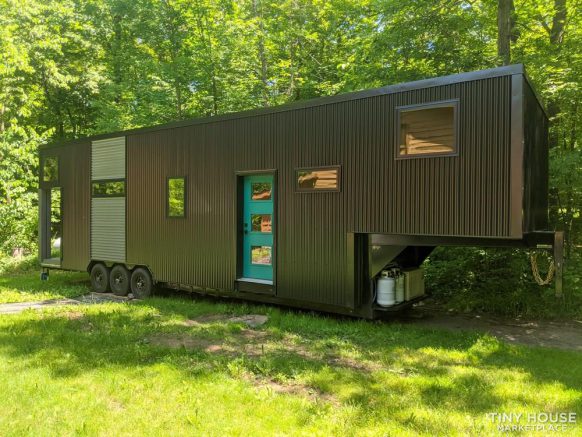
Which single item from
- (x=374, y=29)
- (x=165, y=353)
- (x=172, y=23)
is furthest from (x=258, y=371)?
(x=172, y=23)

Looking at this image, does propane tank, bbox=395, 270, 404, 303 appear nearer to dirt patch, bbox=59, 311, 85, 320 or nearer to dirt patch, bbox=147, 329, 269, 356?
dirt patch, bbox=147, 329, 269, 356

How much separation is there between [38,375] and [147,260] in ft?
15.4

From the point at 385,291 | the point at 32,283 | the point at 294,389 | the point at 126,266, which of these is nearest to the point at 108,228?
the point at 126,266

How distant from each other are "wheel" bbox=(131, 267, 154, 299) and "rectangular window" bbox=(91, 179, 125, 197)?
167 centimetres

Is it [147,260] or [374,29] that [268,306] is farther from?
[374,29]

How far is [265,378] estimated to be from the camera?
429 centimetres

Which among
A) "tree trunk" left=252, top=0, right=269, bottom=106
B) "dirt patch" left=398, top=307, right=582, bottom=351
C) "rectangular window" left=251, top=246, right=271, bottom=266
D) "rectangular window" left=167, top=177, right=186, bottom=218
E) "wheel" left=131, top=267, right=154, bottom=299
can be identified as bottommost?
"dirt patch" left=398, top=307, right=582, bottom=351

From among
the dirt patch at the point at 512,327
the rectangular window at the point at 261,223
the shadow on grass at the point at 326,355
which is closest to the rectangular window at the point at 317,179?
the rectangular window at the point at 261,223

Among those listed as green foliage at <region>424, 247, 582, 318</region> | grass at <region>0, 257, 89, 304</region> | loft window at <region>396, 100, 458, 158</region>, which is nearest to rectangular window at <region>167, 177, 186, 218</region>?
grass at <region>0, 257, 89, 304</region>

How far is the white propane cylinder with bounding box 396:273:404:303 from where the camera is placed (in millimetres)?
6706

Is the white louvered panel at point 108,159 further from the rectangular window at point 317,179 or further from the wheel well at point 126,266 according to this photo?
the rectangular window at point 317,179

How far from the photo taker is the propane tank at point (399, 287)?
671cm

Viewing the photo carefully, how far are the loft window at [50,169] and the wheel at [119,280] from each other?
2.93 m

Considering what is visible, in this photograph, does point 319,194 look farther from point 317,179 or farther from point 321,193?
point 317,179
